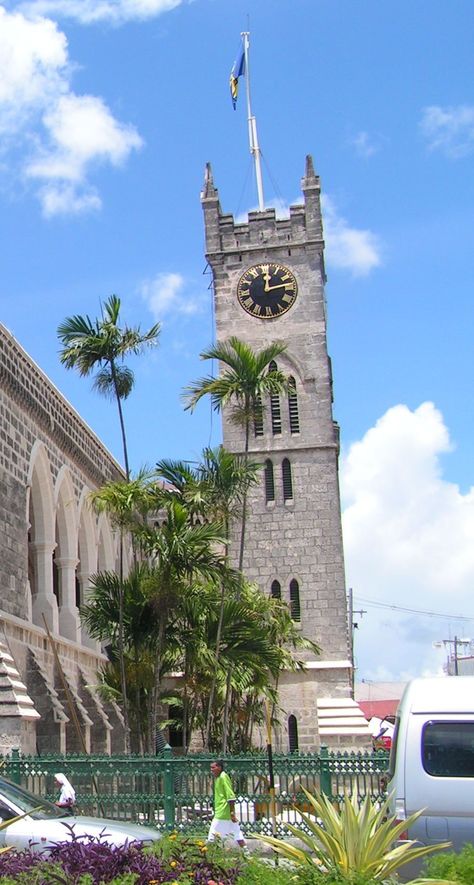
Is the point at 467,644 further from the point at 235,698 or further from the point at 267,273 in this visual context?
the point at 235,698

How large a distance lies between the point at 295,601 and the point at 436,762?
73.8ft

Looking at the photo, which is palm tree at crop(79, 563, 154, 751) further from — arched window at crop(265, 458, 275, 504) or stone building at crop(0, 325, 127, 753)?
arched window at crop(265, 458, 275, 504)

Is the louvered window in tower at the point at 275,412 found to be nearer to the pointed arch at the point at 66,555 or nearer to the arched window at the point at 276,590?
the arched window at the point at 276,590

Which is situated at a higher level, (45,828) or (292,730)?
(45,828)

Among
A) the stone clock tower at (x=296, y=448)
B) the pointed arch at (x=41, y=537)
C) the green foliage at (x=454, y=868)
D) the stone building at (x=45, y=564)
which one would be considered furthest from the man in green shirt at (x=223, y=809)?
the stone clock tower at (x=296, y=448)

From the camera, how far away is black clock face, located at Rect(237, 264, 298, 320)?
34.1 m

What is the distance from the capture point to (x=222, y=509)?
1908cm

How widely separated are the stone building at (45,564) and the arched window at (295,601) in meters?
7.33

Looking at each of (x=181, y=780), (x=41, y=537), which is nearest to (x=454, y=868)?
(x=181, y=780)

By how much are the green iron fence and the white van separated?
391 cm

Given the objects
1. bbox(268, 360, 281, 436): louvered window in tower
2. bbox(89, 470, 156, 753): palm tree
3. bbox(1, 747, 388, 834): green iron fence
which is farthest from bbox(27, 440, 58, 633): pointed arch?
bbox(268, 360, 281, 436): louvered window in tower

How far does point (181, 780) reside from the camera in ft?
46.5

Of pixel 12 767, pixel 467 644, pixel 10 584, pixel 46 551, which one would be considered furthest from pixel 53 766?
pixel 467 644

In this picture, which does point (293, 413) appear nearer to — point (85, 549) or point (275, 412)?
point (275, 412)
